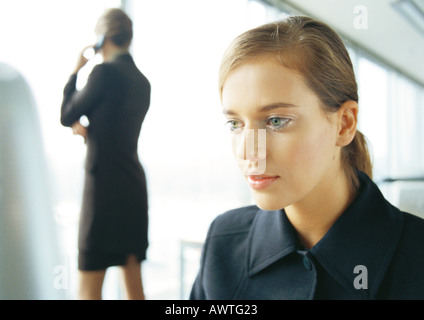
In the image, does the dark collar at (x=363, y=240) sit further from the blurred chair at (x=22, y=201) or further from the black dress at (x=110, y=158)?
the blurred chair at (x=22, y=201)

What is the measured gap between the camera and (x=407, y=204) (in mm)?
577

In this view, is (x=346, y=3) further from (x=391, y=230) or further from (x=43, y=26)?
(x=43, y=26)

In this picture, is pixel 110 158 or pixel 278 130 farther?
pixel 110 158

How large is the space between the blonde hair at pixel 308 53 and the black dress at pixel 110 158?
0.21m

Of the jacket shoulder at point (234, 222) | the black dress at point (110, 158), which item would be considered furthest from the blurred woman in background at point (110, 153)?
the jacket shoulder at point (234, 222)

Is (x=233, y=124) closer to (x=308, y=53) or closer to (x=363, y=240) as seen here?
(x=308, y=53)

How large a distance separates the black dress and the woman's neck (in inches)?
12.0

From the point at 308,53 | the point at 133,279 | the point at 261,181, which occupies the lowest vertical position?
the point at 133,279

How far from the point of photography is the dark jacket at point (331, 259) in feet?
1.64

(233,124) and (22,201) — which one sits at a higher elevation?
(233,124)

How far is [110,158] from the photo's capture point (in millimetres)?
619

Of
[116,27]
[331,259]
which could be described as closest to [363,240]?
[331,259]

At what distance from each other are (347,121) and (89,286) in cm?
53
